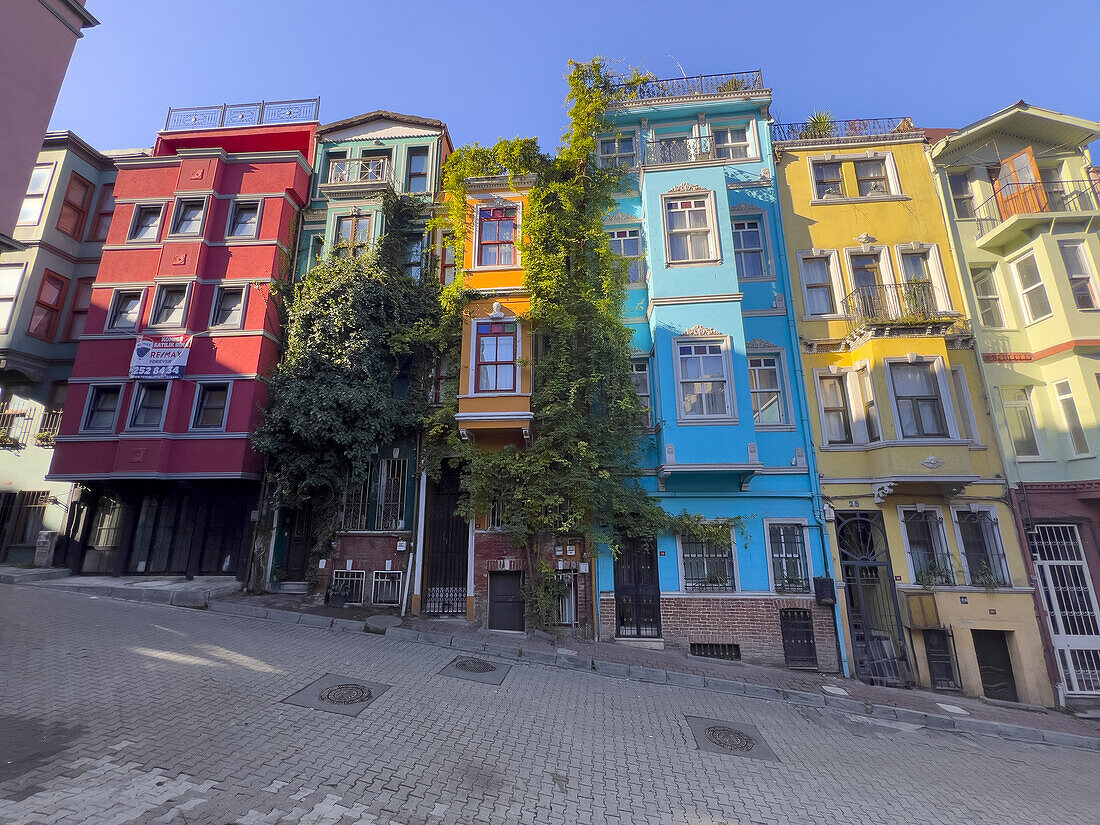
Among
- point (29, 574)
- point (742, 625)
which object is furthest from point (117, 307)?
point (742, 625)

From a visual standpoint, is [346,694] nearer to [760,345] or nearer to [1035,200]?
[760,345]

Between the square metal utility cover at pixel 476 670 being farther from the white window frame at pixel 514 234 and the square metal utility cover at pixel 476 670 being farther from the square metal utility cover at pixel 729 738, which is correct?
the white window frame at pixel 514 234

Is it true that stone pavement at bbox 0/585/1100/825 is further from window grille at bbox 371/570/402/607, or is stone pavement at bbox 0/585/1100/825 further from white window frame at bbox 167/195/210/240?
white window frame at bbox 167/195/210/240

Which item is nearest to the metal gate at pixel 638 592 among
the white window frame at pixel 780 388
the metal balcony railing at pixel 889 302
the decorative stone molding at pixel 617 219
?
the white window frame at pixel 780 388

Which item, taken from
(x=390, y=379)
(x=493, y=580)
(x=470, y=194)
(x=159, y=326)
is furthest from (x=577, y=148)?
(x=159, y=326)

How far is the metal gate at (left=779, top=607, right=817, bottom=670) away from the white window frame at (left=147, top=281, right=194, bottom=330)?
1948 centimetres

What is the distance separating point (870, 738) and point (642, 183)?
1443 centimetres

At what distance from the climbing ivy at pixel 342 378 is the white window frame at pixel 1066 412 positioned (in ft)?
56.0

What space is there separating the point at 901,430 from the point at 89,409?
23779 millimetres

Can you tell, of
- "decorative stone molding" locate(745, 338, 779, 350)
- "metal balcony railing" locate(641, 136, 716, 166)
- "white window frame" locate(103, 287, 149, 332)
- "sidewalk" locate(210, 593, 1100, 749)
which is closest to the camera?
"sidewalk" locate(210, 593, 1100, 749)

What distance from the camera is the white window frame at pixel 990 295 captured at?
13906mm

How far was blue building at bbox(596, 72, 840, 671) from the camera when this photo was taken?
1205cm

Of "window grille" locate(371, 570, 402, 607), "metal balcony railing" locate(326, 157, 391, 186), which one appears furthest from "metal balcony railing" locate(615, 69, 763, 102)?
"window grille" locate(371, 570, 402, 607)

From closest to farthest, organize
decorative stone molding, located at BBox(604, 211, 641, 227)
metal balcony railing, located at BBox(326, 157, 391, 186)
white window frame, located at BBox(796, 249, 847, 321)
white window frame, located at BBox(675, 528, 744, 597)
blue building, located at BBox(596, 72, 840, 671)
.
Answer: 1. blue building, located at BBox(596, 72, 840, 671)
2. white window frame, located at BBox(675, 528, 744, 597)
3. white window frame, located at BBox(796, 249, 847, 321)
4. decorative stone molding, located at BBox(604, 211, 641, 227)
5. metal balcony railing, located at BBox(326, 157, 391, 186)
